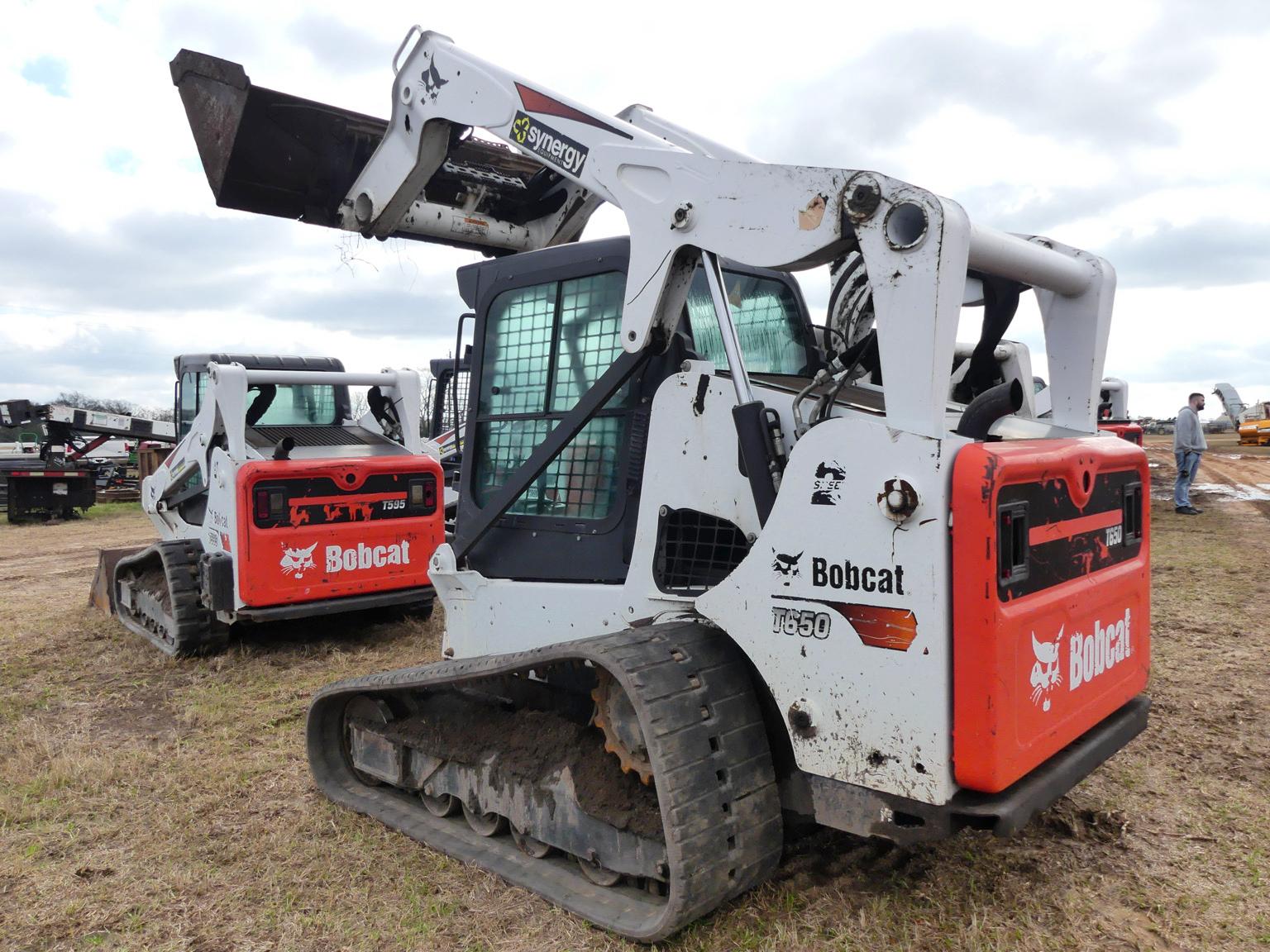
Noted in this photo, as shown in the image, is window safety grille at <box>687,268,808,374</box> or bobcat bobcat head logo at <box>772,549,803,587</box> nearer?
bobcat bobcat head logo at <box>772,549,803,587</box>

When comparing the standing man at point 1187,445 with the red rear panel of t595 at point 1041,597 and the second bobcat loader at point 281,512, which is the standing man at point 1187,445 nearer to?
the second bobcat loader at point 281,512

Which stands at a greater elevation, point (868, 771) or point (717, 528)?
point (717, 528)

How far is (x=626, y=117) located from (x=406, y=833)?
136 inches

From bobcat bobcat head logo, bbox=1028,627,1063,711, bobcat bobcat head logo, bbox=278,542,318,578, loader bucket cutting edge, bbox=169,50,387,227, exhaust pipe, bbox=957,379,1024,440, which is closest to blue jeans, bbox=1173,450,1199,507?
bobcat bobcat head logo, bbox=278,542,318,578

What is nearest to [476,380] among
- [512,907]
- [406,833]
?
[406,833]

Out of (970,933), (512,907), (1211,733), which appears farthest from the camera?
(1211,733)

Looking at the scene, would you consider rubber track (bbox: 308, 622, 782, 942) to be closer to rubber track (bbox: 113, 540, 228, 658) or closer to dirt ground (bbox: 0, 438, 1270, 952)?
dirt ground (bbox: 0, 438, 1270, 952)

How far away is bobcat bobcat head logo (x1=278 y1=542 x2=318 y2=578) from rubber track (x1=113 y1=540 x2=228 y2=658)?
680mm

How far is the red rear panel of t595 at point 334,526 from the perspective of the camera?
673 cm

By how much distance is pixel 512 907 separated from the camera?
317cm

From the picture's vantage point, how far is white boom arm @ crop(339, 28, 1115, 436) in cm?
261

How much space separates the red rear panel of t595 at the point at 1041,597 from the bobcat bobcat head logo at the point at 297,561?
208 inches

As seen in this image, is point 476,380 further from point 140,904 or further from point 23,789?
point 23,789

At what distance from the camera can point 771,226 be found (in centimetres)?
298
